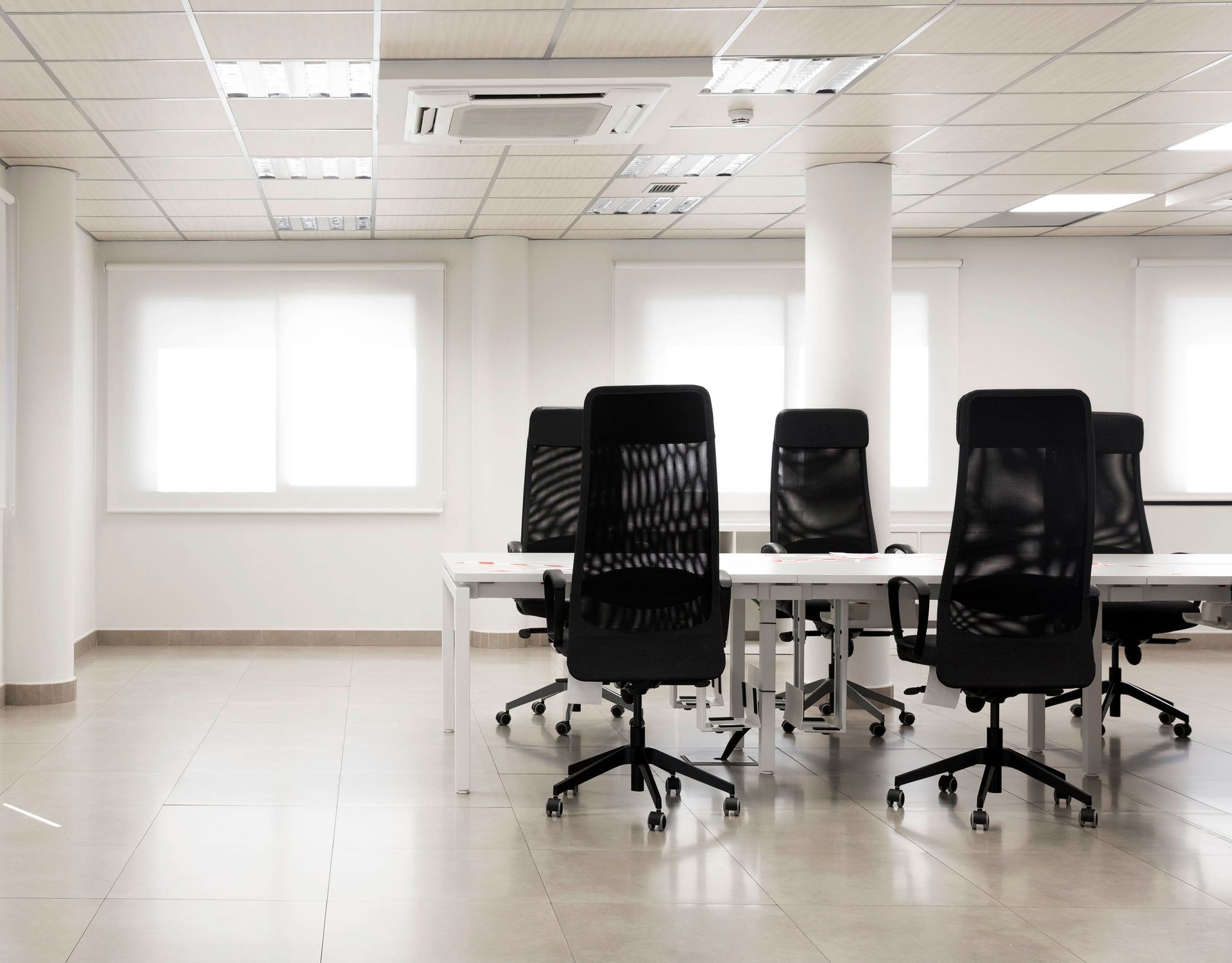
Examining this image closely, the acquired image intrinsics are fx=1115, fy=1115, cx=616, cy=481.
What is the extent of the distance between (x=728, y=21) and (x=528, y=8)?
0.72 metres

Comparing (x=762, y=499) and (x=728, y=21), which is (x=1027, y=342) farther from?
(x=728, y=21)

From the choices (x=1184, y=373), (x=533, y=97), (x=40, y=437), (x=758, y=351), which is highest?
(x=533, y=97)

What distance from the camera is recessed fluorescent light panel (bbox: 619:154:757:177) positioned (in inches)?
227

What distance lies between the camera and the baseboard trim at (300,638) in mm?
7617

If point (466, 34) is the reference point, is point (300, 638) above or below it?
below

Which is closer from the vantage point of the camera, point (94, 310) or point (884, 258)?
point (884, 258)

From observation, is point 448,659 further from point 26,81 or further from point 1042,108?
point 1042,108

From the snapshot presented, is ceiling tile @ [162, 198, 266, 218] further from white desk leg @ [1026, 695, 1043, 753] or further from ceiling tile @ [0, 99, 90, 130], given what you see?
white desk leg @ [1026, 695, 1043, 753]

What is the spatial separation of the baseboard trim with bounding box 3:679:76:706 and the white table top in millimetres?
2382

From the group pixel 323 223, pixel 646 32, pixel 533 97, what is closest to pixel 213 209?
pixel 323 223

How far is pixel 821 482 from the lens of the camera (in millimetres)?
5547

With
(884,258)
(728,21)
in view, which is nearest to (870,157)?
(884,258)

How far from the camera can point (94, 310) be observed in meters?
7.59

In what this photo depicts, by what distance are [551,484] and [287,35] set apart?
233 cm
